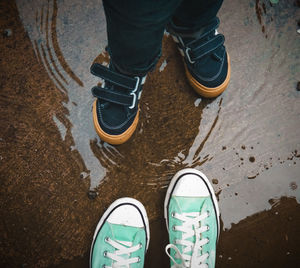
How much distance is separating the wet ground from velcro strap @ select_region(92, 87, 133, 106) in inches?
7.9

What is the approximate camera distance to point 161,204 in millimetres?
1167

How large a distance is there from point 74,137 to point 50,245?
21.3 inches

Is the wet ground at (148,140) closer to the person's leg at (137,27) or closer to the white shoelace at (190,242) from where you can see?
the white shoelace at (190,242)

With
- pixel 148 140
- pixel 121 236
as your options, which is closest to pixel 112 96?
pixel 148 140

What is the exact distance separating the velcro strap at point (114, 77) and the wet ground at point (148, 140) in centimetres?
24

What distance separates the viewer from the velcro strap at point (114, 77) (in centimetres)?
90

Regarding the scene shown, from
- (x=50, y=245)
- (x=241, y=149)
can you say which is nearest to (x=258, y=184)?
(x=241, y=149)

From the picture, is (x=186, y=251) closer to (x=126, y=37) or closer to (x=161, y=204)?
(x=161, y=204)

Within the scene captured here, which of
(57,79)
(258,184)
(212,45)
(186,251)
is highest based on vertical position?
(212,45)

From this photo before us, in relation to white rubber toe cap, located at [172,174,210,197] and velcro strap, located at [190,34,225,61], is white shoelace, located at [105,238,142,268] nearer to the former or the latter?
white rubber toe cap, located at [172,174,210,197]

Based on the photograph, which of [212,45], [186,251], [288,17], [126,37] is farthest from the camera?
[288,17]

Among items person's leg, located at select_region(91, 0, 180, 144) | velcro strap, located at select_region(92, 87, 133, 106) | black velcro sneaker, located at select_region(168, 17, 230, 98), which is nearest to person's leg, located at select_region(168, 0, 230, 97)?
black velcro sneaker, located at select_region(168, 17, 230, 98)

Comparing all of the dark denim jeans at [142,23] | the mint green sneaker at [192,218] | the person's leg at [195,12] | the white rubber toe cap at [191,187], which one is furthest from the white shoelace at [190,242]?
the person's leg at [195,12]

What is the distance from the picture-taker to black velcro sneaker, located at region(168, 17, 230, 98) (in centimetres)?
101
